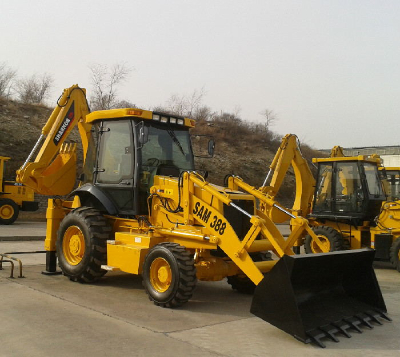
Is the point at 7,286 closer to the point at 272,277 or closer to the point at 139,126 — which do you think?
the point at 139,126

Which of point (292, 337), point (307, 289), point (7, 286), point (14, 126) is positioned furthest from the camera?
point (14, 126)

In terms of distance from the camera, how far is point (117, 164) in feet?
27.0

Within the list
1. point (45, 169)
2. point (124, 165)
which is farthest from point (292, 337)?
point (45, 169)

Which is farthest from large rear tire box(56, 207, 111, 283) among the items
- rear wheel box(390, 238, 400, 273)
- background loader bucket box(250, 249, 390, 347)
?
rear wheel box(390, 238, 400, 273)

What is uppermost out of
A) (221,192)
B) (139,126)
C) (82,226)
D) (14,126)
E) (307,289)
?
(14,126)

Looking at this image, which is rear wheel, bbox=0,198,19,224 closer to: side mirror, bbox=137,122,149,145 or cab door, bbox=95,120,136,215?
cab door, bbox=95,120,136,215

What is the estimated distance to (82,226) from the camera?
8.09 metres

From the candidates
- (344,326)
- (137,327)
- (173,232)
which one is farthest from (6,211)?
(344,326)

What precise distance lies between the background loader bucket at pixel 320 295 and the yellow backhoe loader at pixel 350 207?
4.82m

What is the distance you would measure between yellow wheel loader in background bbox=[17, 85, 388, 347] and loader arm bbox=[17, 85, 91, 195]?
2cm

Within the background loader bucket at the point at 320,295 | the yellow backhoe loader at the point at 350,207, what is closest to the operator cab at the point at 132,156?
the background loader bucket at the point at 320,295

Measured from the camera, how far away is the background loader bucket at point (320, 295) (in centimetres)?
543

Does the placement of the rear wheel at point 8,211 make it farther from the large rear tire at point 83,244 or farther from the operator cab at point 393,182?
the operator cab at point 393,182

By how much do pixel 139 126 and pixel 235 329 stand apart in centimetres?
364
